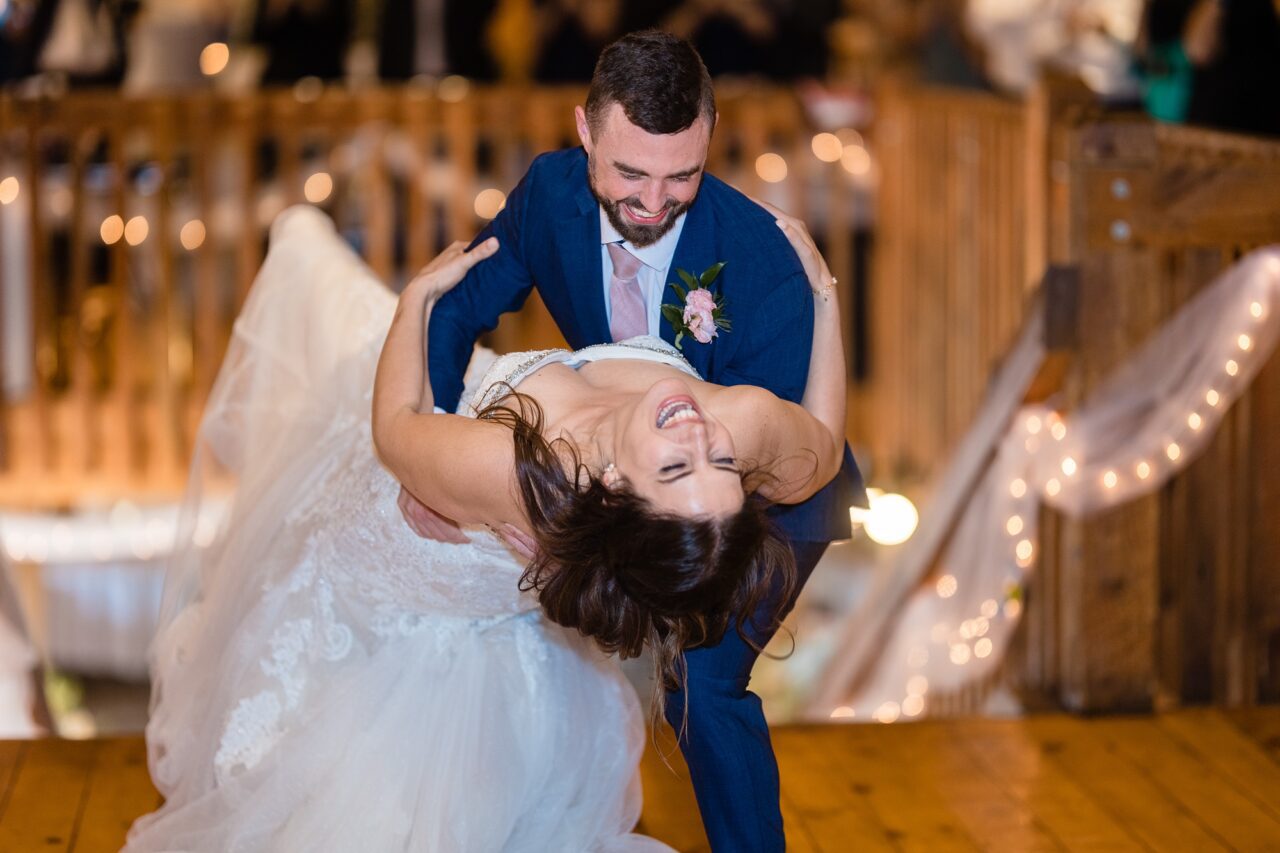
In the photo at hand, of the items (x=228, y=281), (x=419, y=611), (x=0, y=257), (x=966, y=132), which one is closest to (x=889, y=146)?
(x=966, y=132)

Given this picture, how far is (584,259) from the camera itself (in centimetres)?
256

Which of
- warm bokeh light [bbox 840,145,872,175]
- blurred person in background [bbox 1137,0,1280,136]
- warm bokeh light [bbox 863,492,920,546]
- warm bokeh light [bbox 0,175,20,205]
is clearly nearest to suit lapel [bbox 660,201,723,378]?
blurred person in background [bbox 1137,0,1280,136]

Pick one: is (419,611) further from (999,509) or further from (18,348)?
(18,348)

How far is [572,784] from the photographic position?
2709 mm

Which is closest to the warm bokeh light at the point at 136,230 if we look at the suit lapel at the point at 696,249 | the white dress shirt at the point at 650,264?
the white dress shirt at the point at 650,264

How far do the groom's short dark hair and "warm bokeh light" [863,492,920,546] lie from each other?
3597mm

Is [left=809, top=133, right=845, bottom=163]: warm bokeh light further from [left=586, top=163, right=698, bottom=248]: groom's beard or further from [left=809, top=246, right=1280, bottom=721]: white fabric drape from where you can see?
[left=586, top=163, right=698, bottom=248]: groom's beard

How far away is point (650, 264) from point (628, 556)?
58 centimetres

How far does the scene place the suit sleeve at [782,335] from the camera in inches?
96.6

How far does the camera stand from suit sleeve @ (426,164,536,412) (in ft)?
8.81

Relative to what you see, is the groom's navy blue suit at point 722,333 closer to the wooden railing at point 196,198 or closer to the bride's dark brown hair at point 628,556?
the bride's dark brown hair at point 628,556

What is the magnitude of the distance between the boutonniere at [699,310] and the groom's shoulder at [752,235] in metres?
0.05

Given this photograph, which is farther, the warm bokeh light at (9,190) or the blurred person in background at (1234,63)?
the warm bokeh light at (9,190)

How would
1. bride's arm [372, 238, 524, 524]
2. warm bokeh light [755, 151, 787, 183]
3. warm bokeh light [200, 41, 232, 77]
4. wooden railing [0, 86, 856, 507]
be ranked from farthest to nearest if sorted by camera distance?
warm bokeh light [200, 41, 232, 77], warm bokeh light [755, 151, 787, 183], wooden railing [0, 86, 856, 507], bride's arm [372, 238, 524, 524]
